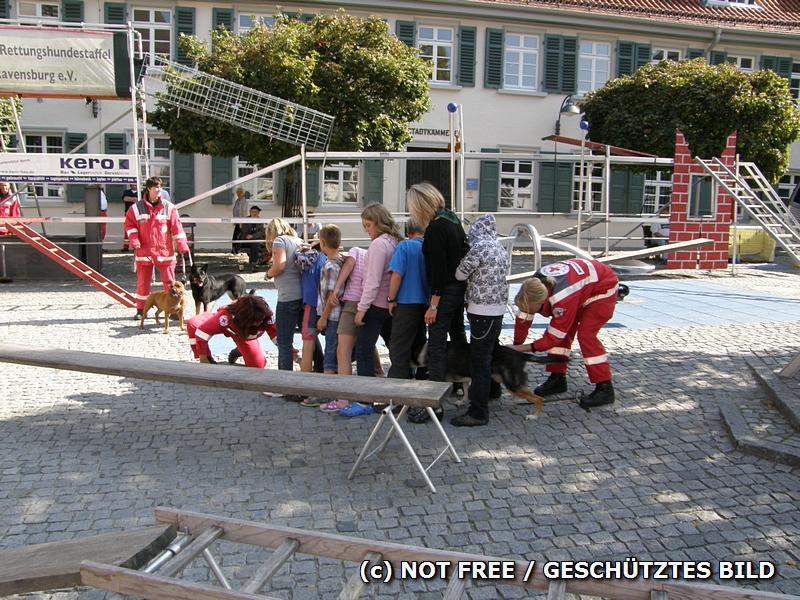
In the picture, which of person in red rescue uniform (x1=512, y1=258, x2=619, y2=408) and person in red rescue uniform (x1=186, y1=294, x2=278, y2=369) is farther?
person in red rescue uniform (x1=186, y1=294, x2=278, y2=369)

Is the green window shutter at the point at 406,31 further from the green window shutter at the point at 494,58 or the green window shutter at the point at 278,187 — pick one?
the green window shutter at the point at 278,187

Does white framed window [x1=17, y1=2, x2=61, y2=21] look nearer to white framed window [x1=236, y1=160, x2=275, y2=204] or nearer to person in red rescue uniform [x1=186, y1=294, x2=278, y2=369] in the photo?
white framed window [x1=236, y1=160, x2=275, y2=204]

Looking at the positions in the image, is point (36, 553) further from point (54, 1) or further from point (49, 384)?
point (54, 1)

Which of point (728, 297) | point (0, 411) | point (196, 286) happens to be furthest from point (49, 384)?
point (728, 297)

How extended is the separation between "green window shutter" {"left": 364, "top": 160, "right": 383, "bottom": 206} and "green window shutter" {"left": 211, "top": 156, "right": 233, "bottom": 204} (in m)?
3.81

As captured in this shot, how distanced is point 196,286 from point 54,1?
14.9 meters

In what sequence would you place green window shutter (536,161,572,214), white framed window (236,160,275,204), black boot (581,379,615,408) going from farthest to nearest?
green window shutter (536,161,572,214) < white framed window (236,160,275,204) < black boot (581,379,615,408)

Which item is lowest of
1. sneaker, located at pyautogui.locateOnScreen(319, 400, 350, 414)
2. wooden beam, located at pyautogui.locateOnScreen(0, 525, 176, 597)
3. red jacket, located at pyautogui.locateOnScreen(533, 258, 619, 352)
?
sneaker, located at pyautogui.locateOnScreen(319, 400, 350, 414)

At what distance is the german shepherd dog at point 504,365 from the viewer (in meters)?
5.46

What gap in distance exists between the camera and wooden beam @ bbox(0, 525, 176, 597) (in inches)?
97.2

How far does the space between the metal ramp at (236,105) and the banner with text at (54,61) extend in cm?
142

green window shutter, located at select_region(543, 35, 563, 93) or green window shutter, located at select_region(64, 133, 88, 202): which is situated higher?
green window shutter, located at select_region(543, 35, 563, 93)

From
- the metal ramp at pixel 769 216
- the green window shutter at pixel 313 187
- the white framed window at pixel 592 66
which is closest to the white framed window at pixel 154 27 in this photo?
the green window shutter at pixel 313 187

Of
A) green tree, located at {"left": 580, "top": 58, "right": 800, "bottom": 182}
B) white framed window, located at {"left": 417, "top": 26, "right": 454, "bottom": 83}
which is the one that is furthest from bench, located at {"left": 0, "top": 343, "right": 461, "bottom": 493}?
white framed window, located at {"left": 417, "top": 26, "right": 454, "bottom": 83}
